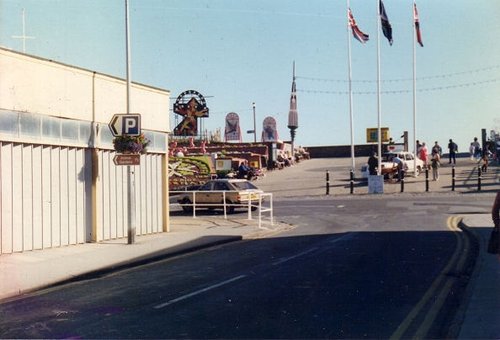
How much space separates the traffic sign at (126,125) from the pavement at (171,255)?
3.03m

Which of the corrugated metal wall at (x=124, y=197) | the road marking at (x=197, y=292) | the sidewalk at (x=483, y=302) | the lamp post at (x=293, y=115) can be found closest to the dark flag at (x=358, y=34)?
the corrugated metal wall at (x=124, y=197)

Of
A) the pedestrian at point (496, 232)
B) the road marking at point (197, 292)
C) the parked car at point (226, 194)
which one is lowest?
the road marking at point (197, 292)

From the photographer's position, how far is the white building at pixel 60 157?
15523 millimetres

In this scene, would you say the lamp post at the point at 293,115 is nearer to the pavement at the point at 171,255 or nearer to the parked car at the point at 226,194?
the parked car at the point at 226,194

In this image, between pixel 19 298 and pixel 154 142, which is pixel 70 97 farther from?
pixel 19 298

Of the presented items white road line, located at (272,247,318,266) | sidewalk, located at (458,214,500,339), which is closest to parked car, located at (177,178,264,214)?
white road line, located at (272,247,318,266)

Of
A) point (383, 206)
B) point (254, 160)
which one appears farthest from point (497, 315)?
point (254, 160)

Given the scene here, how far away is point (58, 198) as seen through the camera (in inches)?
678

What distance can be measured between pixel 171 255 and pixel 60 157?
14.1ft

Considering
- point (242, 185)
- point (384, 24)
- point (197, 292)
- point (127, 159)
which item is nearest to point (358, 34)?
point (384, 24)

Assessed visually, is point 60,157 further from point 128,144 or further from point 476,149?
point 476,149

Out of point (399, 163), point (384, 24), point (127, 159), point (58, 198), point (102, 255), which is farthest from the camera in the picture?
point (384, 24)

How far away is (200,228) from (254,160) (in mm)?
30199

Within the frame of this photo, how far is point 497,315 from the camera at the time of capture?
8.00 m
